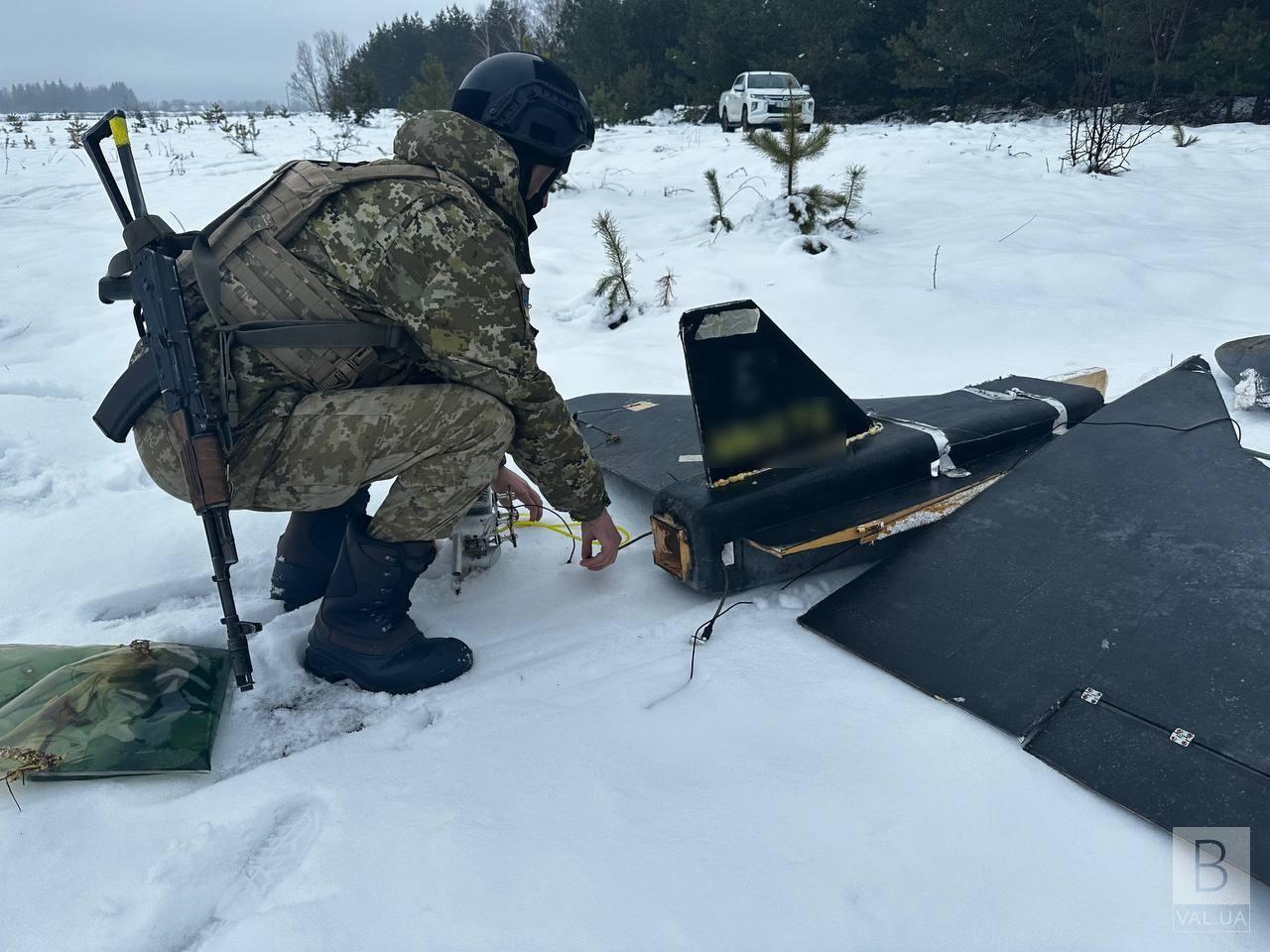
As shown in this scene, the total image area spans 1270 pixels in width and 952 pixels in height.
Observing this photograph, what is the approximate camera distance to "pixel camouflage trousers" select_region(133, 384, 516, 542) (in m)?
1.85

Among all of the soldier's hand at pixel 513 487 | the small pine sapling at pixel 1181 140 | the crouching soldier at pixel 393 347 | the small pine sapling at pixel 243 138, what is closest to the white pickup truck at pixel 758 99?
the small pine sapling at pixel 1181 140

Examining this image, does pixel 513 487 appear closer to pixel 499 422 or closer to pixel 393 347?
pixel 499 422

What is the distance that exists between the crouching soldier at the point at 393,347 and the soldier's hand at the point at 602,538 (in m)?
0.14

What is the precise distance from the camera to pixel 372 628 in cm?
196

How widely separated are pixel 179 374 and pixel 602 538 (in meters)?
1.07

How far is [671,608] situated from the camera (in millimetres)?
2264

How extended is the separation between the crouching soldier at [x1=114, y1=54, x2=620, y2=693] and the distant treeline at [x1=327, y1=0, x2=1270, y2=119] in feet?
25.9

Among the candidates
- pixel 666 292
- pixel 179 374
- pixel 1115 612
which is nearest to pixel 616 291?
pixel 666 292

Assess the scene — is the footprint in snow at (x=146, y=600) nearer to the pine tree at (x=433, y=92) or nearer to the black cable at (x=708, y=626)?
the black cable at (x=708, y=626)

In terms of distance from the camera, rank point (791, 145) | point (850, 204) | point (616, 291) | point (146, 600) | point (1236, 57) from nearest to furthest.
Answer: point (146, 600) → point (616, 291) → point (791, 145) → point (850, 204) → point (1236, 57)

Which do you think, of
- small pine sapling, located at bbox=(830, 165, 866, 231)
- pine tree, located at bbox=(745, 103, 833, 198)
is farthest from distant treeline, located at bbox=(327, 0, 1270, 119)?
small pine sapling, located at bbox=(830, 165, 866, 231)

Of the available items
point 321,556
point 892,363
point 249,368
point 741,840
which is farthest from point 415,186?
point 892,363

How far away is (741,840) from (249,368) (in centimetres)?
141

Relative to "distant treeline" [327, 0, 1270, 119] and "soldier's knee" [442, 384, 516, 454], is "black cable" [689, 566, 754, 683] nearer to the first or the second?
"soldier's knee" [442, 384, 516, 454]
